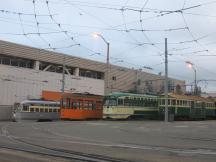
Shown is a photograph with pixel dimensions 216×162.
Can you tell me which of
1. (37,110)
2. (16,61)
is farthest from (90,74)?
(37,110)

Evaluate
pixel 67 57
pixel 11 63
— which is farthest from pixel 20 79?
pixel 67 57

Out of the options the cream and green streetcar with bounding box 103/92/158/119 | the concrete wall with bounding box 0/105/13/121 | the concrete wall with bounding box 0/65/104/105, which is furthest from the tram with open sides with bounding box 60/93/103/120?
the concrete wall with bounding box 0/65/104/105

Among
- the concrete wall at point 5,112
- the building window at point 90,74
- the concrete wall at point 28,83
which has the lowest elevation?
the concrete wall at point 5,112

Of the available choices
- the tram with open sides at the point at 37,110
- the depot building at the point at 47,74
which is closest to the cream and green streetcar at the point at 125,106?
the tram with open sides at the point at 37,110

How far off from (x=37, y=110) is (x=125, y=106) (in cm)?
1096

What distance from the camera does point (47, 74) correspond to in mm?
71812

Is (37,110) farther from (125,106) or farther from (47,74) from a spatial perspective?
(47,74)

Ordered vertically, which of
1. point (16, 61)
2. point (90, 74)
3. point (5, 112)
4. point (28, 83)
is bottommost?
point (5, 112)

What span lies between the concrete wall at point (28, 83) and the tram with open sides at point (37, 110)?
38.4 feet

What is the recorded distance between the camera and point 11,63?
66.8 metres

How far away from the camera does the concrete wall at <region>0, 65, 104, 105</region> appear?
6519 cm

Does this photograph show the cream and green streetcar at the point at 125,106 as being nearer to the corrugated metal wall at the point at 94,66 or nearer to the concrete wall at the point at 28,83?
the concrete wall at the point at 28,83

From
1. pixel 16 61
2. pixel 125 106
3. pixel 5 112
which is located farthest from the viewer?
pixel 16 61

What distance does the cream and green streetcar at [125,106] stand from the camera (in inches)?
1861
